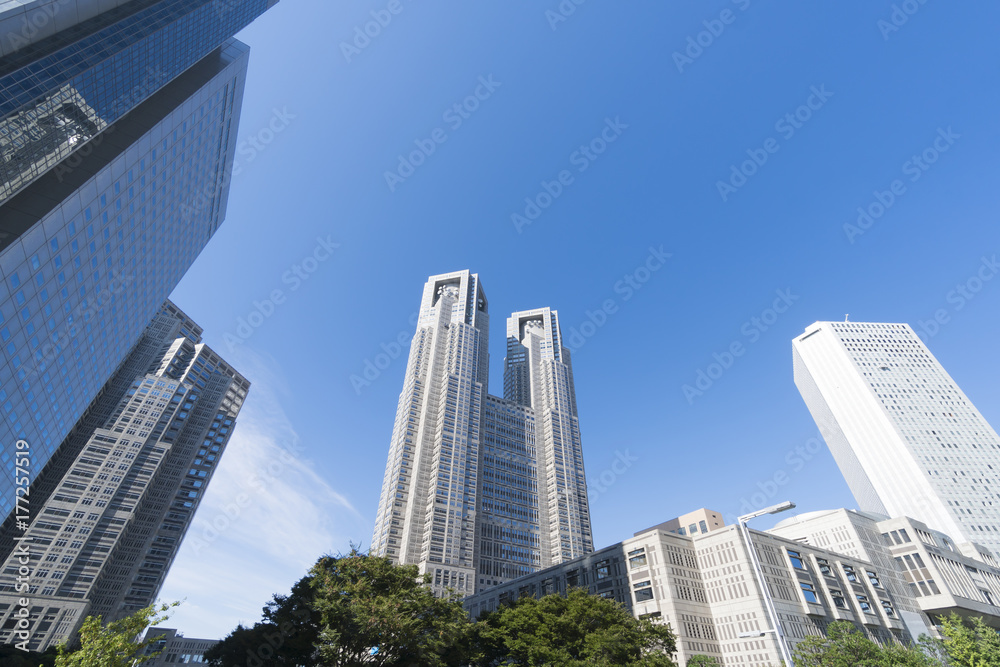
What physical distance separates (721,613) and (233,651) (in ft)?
196

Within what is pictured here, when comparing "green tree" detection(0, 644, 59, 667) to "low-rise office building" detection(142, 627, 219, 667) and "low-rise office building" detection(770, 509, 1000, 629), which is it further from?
"low-rise office building" detection(770, 509, 1000, 629)

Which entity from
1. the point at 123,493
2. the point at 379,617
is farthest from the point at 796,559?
the point at 123,493

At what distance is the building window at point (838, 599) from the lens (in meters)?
71.2

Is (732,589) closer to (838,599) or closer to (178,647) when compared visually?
(838,599)

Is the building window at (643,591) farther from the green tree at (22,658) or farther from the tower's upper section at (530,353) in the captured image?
the tower's upper section at (530,353)

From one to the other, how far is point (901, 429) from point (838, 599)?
298ft

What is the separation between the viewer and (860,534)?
91.3m

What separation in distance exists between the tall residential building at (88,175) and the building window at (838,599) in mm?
108838

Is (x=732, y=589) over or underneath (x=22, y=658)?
over

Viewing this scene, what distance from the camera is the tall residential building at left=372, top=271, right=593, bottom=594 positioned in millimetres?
108750

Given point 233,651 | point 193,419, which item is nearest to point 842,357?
point 233,651

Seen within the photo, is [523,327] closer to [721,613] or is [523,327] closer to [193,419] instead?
[193,419]

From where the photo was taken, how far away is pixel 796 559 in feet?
237

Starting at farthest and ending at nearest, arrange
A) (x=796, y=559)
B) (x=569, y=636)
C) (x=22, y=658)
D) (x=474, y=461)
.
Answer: (x=474, y=461) → (x=796, y=559) → (x=22, y=658) → (x=569, y=636)
